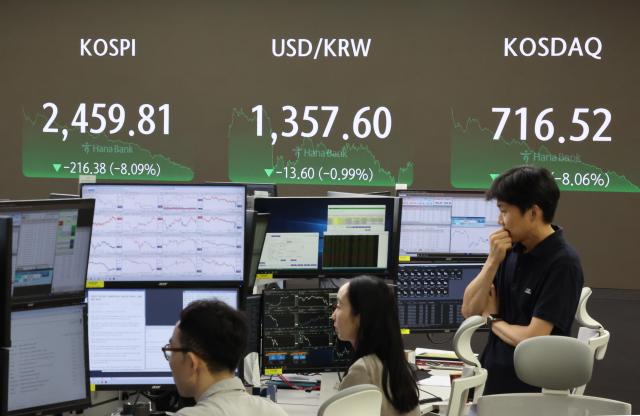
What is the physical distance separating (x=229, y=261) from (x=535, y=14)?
16.8ft

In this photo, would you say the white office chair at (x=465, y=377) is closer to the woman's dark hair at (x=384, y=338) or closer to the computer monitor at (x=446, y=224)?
the woman's dark hair at (x=384, y=338)

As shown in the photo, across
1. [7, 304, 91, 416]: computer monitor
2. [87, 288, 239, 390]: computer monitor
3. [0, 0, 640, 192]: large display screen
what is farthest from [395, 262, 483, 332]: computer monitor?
[0, 0, 640, 192]: large display screen

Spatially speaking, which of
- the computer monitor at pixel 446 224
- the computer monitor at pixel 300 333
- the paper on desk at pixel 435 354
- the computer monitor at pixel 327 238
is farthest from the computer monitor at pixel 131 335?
the paper on desk at pixel 435 354

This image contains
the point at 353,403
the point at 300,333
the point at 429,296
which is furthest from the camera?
the point at 429,296

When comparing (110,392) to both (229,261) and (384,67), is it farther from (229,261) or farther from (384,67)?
(384,67)

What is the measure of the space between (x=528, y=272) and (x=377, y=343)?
62 centimetres

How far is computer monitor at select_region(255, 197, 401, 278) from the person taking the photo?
3555 mm

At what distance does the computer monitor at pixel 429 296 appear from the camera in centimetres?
408

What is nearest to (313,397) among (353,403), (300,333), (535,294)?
(300,333)

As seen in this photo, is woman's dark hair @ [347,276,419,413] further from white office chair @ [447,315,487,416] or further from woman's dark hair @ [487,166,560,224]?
woman's dark hair @ [487,166,560,224]

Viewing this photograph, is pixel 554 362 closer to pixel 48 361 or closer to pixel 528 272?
pixel 528 272

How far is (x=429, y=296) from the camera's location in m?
Answer: 4.09

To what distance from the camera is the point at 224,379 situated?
7.01ft

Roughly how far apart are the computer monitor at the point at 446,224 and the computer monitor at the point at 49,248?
75.7 inches
